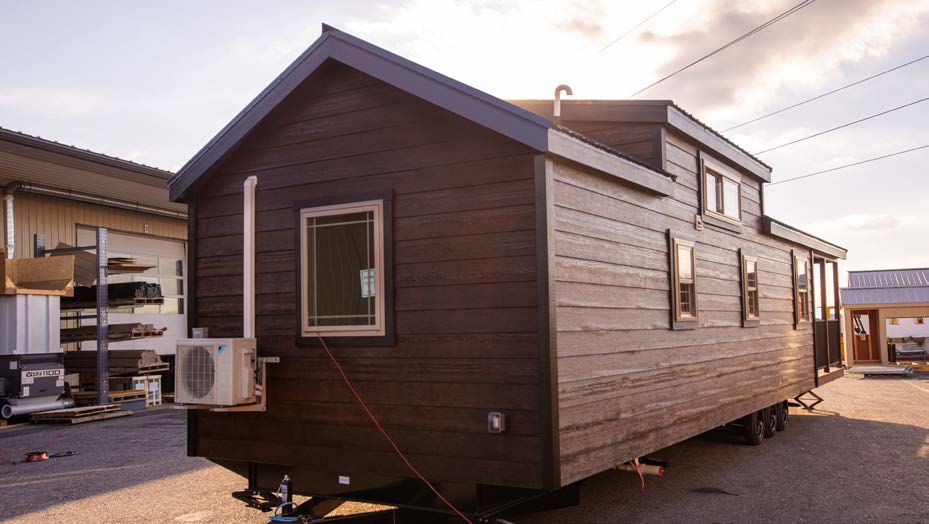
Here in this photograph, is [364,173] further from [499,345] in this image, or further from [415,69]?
[499,345]

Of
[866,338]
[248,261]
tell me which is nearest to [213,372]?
[248,261]

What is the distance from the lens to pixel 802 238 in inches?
588

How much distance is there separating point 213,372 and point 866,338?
3494 cm

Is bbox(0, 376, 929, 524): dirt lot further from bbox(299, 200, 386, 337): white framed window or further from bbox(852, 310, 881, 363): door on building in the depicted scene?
bbox(852, 310, 881, 363): door on building

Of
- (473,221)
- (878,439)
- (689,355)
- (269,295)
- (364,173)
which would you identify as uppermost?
(364,173)

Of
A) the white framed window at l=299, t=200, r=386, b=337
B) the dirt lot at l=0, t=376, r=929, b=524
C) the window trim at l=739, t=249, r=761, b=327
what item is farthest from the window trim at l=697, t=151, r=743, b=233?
the white framed window at l=299, t=200, r=386, b=337

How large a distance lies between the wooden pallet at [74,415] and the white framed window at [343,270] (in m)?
10.3

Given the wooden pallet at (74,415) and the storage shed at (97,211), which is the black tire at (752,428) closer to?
the wooden pallet at (74,415)

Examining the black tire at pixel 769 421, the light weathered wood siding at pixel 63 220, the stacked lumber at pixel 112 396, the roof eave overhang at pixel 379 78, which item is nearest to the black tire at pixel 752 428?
the black tire at pixel 769 421

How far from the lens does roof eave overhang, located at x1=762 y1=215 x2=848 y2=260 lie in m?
12.9

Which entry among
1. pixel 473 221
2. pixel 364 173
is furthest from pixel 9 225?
pixel 473 221

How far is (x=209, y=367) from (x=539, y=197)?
310 centimetres

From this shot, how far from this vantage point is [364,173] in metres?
6.64

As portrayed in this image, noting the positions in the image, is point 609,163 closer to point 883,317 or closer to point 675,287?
point 675,287
